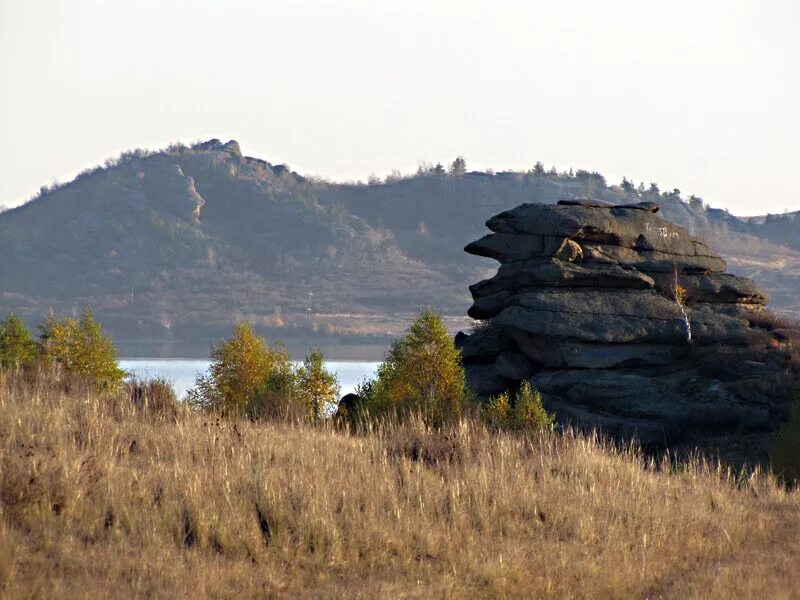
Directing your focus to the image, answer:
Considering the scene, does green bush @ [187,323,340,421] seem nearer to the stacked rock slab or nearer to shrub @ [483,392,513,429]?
shrub @ [483,392,513,429]

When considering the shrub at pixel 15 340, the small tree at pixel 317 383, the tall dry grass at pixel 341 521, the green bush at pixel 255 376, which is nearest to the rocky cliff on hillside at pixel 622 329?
the small tree at pixel 317 383

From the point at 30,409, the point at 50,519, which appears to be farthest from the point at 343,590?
the point at 30,409

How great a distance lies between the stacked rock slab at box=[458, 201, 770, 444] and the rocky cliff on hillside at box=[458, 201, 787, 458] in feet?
0.17

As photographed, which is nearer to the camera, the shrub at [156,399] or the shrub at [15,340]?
the shrub at [156,399]

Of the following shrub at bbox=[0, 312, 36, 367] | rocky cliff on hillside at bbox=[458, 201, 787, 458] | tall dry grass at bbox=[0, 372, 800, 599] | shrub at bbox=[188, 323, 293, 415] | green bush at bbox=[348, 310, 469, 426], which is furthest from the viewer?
shrub at bbox=[188, 323, 293, 415]

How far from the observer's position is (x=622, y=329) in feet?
147

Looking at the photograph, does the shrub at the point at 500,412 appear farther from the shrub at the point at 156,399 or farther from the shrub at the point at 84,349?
the shrub at the point at 84,349

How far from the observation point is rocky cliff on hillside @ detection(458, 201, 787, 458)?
43.1 metres

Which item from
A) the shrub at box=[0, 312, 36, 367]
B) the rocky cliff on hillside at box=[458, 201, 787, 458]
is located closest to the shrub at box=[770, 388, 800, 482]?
the rocky cliff on hillside at box=[458, 201, 787, 458]

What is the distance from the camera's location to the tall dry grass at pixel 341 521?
1100 centimetres

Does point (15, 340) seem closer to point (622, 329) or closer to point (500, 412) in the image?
point (500, 412)

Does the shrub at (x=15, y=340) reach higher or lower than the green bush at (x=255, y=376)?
higher

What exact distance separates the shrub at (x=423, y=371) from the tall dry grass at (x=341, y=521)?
20150mm

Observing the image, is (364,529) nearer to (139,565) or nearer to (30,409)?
(139,565)
